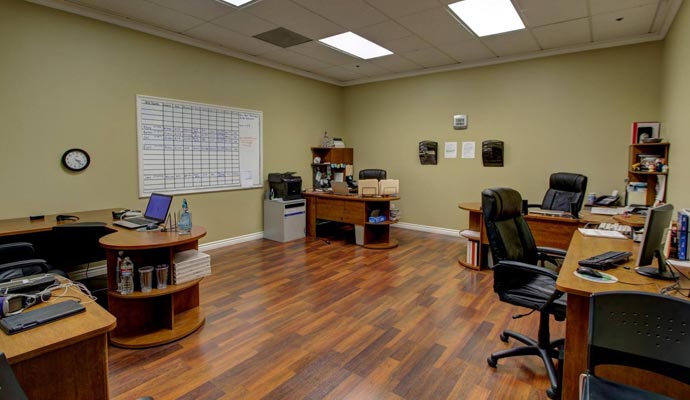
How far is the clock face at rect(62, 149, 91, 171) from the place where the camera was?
148 inches

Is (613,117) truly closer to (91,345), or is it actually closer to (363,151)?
(363,151)

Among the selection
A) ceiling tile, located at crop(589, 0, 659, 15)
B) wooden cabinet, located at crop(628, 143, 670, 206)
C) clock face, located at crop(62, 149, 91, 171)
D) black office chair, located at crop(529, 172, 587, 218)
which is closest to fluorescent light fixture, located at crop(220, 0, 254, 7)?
clock face, located at crop(62, 149, 91, 171)

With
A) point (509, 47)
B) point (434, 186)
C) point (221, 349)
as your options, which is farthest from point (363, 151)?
point (221, 349)

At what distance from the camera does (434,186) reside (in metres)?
6.36

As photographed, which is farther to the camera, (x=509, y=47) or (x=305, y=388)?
(x=509, y=47)

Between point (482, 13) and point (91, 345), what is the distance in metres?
4.34

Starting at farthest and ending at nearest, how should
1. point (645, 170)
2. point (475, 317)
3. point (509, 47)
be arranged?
point (509, 47) → point (645, 170) → point (475, 317)

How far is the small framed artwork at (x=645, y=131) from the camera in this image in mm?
4059

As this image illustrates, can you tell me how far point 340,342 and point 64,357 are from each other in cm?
177

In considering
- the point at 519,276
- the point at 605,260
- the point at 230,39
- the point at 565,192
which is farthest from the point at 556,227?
the point at 230,39

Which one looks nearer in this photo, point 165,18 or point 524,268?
point 524,268

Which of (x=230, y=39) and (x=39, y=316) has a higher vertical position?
(x=230, y=39)

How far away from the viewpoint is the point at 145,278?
8.79ft

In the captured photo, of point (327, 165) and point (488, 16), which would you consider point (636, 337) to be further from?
point (327, 165)
